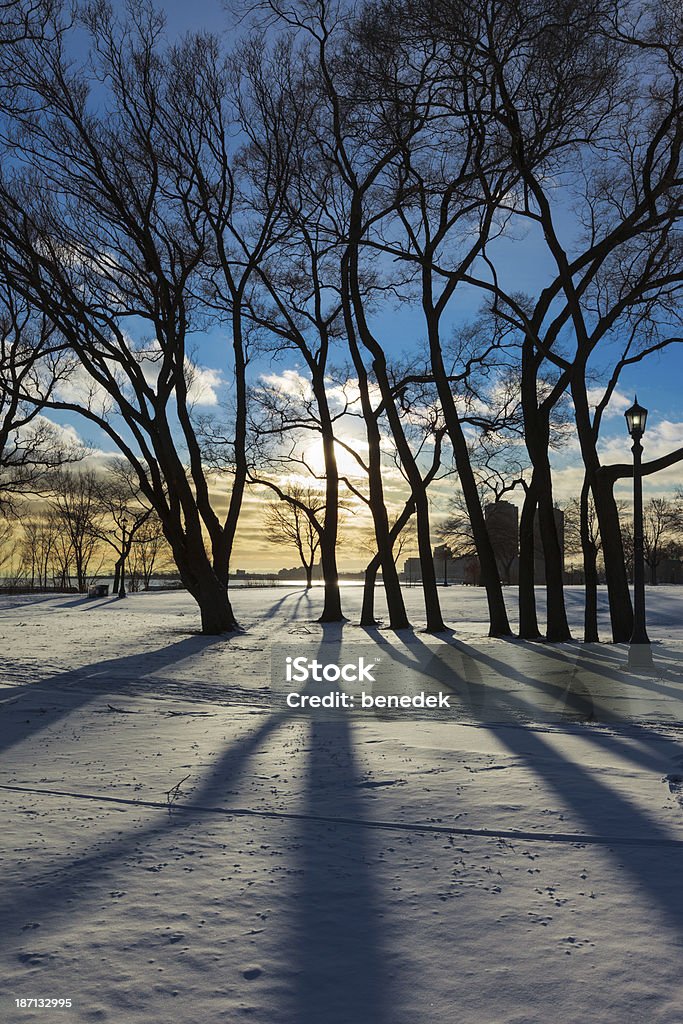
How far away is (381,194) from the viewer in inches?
800

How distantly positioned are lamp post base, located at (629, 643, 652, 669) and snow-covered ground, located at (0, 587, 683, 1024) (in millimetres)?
4711

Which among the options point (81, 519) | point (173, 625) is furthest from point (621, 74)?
point (81, 519)

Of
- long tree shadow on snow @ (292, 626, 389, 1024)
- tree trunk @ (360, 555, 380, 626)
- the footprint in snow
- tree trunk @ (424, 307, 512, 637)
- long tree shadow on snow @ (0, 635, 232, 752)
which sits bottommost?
long tree shadow on snow @ (292, 626, 389, 1024)

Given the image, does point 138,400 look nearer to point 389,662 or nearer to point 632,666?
point 389,662

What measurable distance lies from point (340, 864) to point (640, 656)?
1163 centimetres

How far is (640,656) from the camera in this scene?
1448 cm

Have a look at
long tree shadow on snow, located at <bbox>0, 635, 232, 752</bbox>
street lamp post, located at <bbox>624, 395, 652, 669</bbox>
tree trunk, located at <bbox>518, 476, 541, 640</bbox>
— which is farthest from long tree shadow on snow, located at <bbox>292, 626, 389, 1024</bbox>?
tree trunk, located at <bbox>518, 476, 541, 640</bbox>

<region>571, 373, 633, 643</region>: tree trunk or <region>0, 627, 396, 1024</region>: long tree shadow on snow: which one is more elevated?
<region>571, 373, 633, 643</region>: tree trunk

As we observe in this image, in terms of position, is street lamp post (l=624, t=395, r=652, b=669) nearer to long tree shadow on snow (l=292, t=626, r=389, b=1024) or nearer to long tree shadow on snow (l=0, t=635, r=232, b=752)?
long tree shadow on snow (l=0, t=635, r=232, b=752)

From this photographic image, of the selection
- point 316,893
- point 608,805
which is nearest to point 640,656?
point 608,805

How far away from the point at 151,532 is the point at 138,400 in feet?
143

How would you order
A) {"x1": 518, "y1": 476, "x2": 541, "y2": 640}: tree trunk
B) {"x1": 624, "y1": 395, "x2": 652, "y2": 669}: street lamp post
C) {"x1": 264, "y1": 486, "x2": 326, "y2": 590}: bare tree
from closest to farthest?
1. {"x1": 624, "y1": 395, "x2": 652, "y2": 669}: street lamp post
2. {"x1": 518, "y1": 476, "x2": 541, "y2": 640}: tree trunk
3. {"x1": 264, "y1": 486, "x2": 326, "y2": 590}: bare tree

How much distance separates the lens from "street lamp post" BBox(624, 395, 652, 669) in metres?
14.4

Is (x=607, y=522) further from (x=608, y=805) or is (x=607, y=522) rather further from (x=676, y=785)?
(x=608, y=805)
